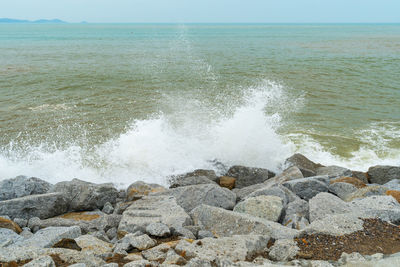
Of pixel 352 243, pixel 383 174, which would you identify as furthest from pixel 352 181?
pixel 352 243

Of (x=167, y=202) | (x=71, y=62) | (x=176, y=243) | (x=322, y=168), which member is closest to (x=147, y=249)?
(x=176, y=243)

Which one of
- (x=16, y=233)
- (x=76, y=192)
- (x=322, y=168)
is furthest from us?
(x=322, y=168)

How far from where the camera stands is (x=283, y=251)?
157 inches

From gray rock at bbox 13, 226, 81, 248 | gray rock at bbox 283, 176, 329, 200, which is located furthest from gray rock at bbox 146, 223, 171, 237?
gray rock at bbox 283, 176, 329, 200

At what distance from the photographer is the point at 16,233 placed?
17.1ft

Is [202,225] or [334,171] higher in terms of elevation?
[202,225]

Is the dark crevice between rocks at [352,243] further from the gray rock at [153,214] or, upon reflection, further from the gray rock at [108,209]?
the gray rock at [108,209]

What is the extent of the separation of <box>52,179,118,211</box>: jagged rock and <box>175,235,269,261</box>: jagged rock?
10.9ft

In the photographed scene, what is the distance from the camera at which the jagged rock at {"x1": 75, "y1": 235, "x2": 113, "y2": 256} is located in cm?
443

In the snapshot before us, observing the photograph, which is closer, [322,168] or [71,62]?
[322,168]

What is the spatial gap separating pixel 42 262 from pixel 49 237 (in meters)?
1.12

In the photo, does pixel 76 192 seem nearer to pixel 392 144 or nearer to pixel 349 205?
pixel 349 205

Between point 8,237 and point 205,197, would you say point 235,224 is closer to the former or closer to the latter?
point 205,197

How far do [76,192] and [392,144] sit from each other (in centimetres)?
948
